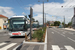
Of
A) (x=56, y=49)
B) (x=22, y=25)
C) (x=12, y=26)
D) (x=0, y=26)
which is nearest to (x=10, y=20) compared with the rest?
(x=12, y=26)

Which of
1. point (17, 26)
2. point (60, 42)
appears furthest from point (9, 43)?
point (60, 42)

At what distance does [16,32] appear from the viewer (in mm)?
15477

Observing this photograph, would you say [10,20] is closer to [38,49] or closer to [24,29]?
[24,29]

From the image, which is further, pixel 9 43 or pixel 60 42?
pixel 60 42

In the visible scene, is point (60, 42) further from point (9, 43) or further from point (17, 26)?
point (17, 26)

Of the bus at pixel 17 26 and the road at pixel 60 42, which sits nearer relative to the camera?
the road at pixel 60 42

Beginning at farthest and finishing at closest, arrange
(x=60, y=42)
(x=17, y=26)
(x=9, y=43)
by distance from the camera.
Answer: (x=17, y=26), (x=60, y=42), (x=9, y=43)

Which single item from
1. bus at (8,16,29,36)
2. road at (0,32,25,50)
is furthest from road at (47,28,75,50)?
bus at (8,16,29,36)

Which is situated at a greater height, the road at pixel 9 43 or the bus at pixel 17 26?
the bus at pixel 17 26

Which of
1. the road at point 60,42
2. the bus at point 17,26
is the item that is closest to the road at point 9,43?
the bus at point 17,26

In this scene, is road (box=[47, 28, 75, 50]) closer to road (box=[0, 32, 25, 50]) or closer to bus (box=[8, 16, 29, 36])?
road (box=[0, 32, 25, 50])

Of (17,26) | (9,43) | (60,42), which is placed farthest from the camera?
(17,26)

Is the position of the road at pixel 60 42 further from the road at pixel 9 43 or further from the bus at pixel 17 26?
the bus at pixel 17 26

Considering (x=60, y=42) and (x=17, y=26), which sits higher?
(x=17, y=26)
